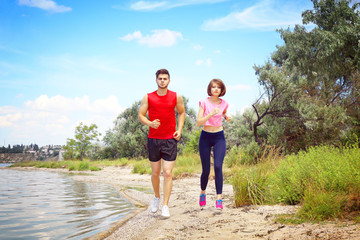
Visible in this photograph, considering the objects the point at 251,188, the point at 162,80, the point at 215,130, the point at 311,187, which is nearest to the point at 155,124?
the point at 162,80

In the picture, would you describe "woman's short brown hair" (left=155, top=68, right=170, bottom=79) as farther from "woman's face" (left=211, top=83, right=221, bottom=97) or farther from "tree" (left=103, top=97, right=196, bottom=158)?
"tree" (left=103, top=97, right=196, bottom=158)

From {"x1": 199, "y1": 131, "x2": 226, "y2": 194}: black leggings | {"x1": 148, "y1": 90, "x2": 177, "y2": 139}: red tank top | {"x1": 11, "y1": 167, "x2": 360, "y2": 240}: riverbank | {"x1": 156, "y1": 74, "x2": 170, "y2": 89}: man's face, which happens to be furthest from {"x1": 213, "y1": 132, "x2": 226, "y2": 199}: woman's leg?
{"x1": 156, "y1": 74, "x2": 170, "y2": 89}: man's face

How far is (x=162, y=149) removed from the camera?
4.80 m

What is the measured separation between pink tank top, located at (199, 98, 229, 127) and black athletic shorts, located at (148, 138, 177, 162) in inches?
30.5

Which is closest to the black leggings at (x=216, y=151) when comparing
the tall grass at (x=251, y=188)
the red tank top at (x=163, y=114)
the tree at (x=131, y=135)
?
the tall grass at (x=251, y=188)

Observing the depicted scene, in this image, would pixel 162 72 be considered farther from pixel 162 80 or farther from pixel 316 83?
pixel 316 83

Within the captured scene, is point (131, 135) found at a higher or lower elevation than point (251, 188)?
higher

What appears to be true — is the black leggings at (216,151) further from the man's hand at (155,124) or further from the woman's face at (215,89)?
the man's hand at (155,124)

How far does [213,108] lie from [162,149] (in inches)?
47.4

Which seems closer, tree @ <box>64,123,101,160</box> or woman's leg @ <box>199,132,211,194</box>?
woman's leg @ <box>199,132,211,194</box>

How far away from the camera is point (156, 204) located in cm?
522

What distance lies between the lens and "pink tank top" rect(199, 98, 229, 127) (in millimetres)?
5066

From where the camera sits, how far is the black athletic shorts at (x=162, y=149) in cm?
479

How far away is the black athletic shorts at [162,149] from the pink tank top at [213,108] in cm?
77
